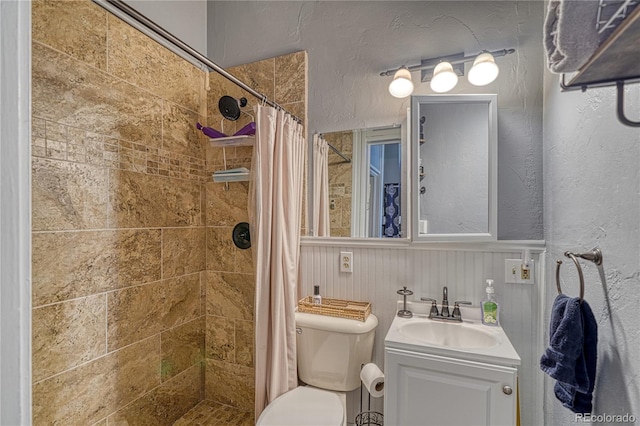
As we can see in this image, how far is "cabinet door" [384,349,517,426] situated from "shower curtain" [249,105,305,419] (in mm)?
564

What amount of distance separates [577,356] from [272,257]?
122 cm

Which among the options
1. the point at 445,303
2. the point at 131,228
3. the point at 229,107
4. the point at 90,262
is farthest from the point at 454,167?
the point at 90,262

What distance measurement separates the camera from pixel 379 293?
5.42ft

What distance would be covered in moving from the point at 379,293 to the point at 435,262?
34 cm

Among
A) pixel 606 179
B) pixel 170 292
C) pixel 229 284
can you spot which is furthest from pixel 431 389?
pixel 170 292

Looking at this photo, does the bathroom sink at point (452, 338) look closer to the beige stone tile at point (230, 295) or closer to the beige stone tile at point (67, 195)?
the beige stone tile at point (230, 295)

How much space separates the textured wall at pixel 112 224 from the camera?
49.3 inches

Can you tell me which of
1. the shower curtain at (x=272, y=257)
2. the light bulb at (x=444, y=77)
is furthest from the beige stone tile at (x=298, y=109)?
the light bulb at (x=444, y=77)

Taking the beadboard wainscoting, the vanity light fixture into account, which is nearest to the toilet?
the beadboard wainscoting

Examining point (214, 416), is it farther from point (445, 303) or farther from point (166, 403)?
point (445, 303)

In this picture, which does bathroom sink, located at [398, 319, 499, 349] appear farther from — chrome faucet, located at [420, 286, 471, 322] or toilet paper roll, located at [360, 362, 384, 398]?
toilet paper roll, located at [360, 362, 384, 398]

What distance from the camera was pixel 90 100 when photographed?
1.41 metres

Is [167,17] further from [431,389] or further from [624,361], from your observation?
[624,361]

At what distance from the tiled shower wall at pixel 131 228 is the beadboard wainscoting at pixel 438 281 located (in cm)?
→ 57
